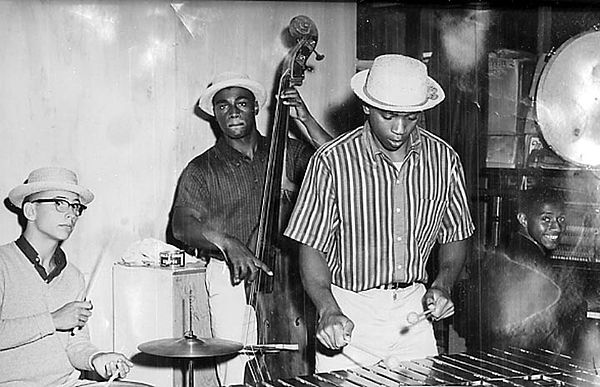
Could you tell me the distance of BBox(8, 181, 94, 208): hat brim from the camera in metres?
2.10

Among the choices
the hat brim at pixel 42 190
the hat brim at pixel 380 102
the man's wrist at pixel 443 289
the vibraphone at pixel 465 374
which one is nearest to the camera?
the vibraphone at pixel 465 374

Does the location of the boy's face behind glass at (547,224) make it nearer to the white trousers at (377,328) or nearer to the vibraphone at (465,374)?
the white trousers at (377,328)

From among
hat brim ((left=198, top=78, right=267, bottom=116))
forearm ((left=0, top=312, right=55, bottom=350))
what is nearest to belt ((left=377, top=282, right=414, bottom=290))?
hat brim ((left=198, top=78, right=267, bottom=116))

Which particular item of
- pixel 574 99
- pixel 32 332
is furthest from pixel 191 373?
pixel 574 99

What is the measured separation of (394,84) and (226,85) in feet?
1.21

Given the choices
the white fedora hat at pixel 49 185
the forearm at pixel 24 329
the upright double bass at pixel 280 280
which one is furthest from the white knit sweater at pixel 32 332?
the upright double bass at pixel 280 280

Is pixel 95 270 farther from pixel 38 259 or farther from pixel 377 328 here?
pixel 377 328

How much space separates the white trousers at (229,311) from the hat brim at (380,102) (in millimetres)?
487

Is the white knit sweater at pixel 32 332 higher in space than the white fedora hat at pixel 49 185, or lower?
lower

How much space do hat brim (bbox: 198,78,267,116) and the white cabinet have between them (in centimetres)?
36

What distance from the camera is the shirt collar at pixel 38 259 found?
211 cm

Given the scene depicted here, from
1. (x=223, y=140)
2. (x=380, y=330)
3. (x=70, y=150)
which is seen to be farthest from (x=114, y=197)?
(x=380, y=330)

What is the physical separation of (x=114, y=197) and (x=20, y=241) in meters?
0.22

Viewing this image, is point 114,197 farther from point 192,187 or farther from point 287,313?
point 287,313
